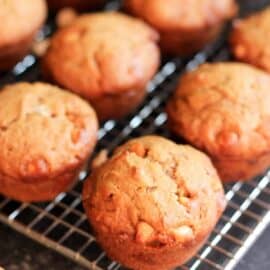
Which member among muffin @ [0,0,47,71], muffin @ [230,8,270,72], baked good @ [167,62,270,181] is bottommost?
muffin @ [230,8,270,72]

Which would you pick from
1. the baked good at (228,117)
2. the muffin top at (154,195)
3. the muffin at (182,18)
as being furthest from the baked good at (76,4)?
the muffin top at (154,195)

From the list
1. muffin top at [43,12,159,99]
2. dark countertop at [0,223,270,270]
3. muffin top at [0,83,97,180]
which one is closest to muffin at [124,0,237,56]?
muffin top at [43,12,159,99]

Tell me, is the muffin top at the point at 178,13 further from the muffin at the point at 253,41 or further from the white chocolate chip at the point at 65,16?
the white chocolate chip at the point at 65,16

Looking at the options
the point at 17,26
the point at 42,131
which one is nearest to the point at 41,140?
the point at 42,131

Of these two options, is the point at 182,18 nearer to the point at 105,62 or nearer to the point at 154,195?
the point at 105,62

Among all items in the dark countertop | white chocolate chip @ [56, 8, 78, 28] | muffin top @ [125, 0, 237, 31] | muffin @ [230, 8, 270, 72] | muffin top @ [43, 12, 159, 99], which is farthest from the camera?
white chocolate chip @ [56, 8, 78, 28]

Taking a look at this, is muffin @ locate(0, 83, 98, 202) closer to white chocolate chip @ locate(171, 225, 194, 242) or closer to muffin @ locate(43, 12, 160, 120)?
muffin @ locate(43, 12, 160, 120)

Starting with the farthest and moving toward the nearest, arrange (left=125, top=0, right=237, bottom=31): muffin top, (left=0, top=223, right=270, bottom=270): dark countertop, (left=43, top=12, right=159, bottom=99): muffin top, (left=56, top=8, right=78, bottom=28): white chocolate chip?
(left=56, top=8, right=78, bottom=28): white chocolate chip < (left=125, top=0, right=237, bottom=31): muffin top < (left=43, top=12, right=159, bottom=99): muffin top < (left=0, top=223, right=270, bottom=270): dark countertop

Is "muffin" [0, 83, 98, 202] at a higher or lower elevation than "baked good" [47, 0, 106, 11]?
higher
